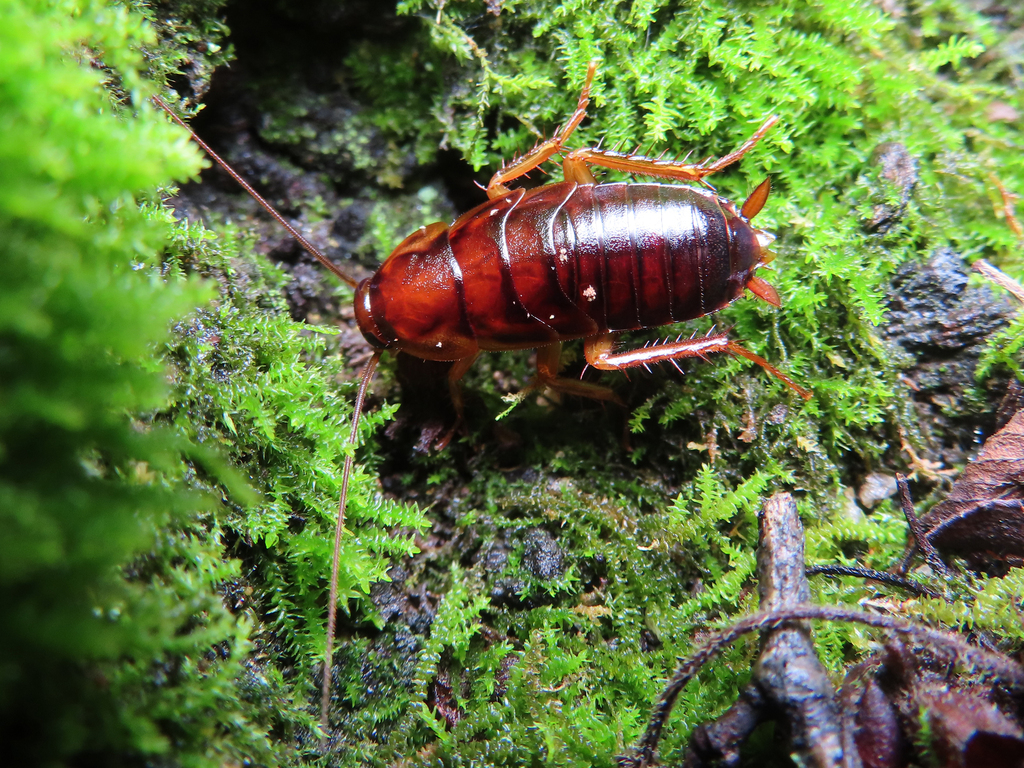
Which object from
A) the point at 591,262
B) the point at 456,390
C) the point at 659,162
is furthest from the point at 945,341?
the point at 456,390

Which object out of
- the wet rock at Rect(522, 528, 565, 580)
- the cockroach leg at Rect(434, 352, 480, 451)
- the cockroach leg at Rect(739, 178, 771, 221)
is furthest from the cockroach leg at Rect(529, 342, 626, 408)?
the cockroach leg at Rect(739, 178, 771, 221)

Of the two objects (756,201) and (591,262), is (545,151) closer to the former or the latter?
(591,262)

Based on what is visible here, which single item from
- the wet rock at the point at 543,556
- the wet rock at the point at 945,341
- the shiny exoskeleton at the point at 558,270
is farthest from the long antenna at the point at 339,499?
the wet rock at the point at 945,341

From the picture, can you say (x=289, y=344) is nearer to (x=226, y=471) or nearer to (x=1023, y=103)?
(x=226, y=471)

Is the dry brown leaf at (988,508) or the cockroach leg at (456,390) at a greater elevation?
the cockroach leg at (456,390)

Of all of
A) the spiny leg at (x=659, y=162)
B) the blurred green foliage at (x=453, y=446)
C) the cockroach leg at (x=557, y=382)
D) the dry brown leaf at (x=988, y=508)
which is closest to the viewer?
the blurred green foliage at (x=453, y=446)

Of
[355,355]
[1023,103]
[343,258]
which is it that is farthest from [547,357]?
[1023,103]

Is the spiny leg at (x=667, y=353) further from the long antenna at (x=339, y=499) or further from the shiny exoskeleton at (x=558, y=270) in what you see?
the long antenna at (x=339, y=499)
